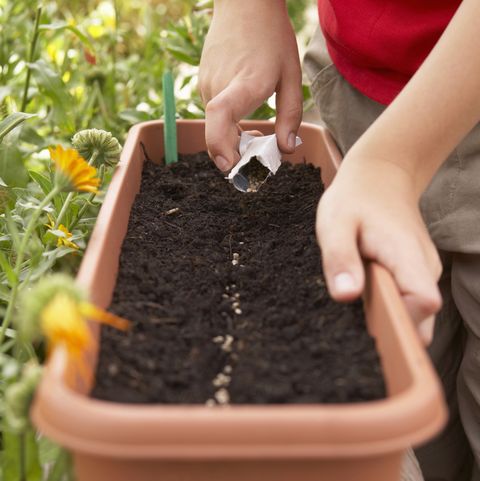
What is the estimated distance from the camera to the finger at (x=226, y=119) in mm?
1082

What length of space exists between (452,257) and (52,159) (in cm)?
66

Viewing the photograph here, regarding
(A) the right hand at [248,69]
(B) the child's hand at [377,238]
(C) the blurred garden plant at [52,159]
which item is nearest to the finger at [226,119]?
(A) the right hand at [248,69]

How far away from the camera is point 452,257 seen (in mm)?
1234

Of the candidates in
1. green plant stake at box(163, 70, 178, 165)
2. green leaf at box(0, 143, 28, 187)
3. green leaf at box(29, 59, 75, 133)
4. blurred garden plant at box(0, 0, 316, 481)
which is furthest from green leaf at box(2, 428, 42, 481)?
green leaf at box(29, 59, 75, 133)

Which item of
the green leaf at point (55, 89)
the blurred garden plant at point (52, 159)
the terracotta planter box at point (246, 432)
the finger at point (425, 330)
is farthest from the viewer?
the green leaf at point (55, 89)

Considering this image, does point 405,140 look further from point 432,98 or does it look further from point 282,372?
point 282,372

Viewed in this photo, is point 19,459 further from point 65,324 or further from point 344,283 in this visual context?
point 344,283

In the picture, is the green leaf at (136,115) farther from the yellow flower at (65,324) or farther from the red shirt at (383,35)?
the yellow flower at (65,324)

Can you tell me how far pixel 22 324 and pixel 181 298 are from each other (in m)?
0.26

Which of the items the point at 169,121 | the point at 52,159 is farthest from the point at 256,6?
the point at 52,159

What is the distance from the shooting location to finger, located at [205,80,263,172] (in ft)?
3.55

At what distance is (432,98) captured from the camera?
795mm

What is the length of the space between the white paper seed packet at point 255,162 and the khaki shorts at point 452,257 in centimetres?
17

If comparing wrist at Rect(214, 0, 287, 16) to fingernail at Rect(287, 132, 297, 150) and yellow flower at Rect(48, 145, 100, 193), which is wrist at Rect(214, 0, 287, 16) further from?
yellow flower at Rect(48, 145, 100, 193)
